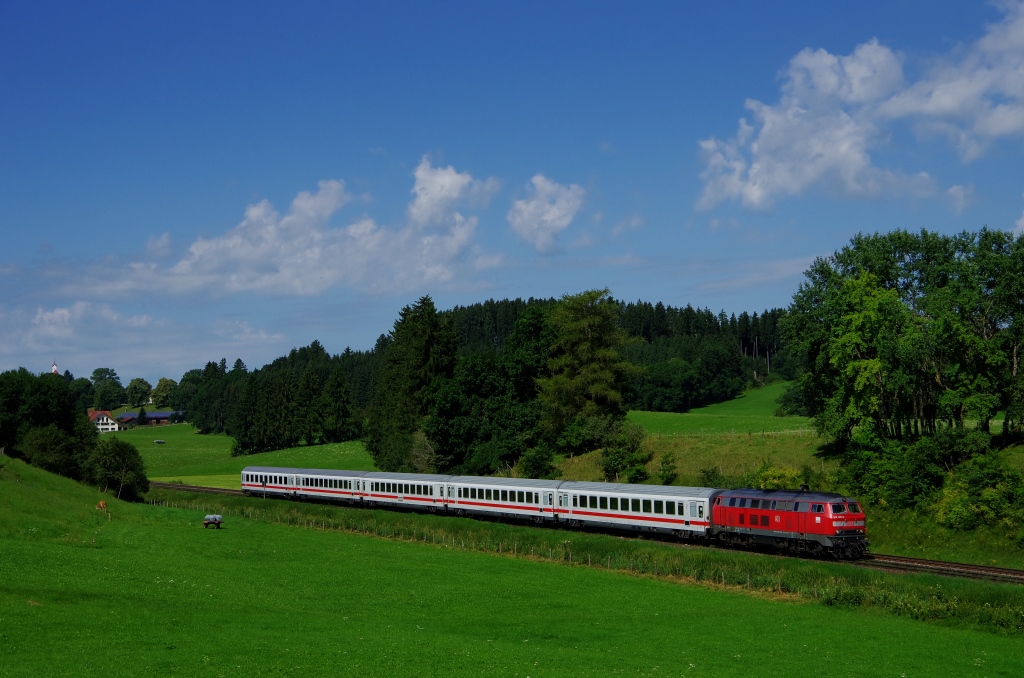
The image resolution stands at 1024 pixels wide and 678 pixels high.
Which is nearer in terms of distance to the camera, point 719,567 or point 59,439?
point 719,567

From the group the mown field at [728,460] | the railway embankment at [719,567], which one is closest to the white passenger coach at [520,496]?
the railway embankment at [719,567]

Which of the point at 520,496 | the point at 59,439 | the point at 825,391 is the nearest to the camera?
the point at 520,496

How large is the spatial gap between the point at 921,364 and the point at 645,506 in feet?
71.3

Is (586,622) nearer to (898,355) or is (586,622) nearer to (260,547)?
(260,547)

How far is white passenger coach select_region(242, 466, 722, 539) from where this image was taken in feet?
169

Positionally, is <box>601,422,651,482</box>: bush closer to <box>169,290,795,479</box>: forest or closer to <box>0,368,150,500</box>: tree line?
<box>169,290,795,479</box>: forest

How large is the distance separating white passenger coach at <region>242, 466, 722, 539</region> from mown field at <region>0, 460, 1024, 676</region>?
269 inches

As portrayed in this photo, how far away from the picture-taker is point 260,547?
5159 cm

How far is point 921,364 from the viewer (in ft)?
194

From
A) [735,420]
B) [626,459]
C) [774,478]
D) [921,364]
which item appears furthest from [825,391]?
[735,420]

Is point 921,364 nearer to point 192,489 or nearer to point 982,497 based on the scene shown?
point 982,497

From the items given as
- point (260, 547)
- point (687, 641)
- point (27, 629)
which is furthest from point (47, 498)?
point (687, 641)

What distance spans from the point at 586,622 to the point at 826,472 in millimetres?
32798

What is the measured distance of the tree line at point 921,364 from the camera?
52375 millimetres
